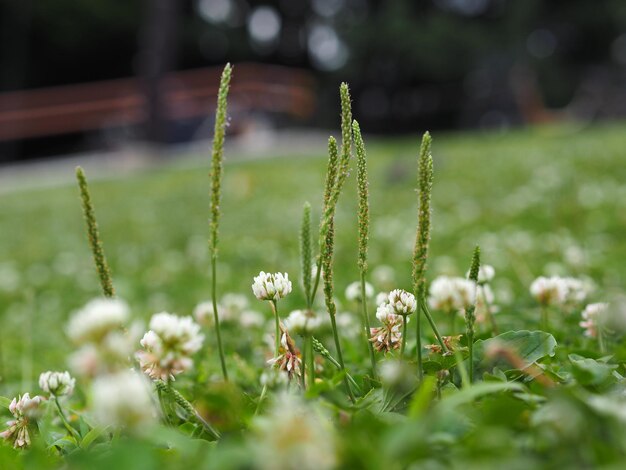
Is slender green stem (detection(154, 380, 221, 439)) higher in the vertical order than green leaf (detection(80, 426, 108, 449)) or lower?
higher

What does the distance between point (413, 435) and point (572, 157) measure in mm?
9232

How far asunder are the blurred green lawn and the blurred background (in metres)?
6.31

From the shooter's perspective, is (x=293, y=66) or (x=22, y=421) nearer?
(x=22, y=421)

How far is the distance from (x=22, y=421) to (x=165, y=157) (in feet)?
49.3

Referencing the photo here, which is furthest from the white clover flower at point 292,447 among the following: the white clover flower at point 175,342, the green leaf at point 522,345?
the green leaf at point 522,345

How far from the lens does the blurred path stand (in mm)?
14867

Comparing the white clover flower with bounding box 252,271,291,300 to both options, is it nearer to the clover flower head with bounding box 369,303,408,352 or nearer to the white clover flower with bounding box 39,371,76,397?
the clover flower head with bounding box 369,303,408,352

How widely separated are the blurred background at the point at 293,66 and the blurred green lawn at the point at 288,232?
20.7 ft

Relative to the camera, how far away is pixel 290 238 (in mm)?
6066

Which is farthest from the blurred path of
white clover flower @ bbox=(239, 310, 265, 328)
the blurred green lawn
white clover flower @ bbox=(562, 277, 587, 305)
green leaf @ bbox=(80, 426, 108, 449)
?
green leaf @ bbox=(80, 426, 108, 449)

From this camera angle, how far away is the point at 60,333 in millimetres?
3729

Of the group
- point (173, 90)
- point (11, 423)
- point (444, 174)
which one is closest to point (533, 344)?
point (11, 423)

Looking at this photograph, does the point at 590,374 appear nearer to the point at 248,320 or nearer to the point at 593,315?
the point at 593,315

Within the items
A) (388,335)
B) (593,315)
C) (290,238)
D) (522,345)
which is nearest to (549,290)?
(593,315)
